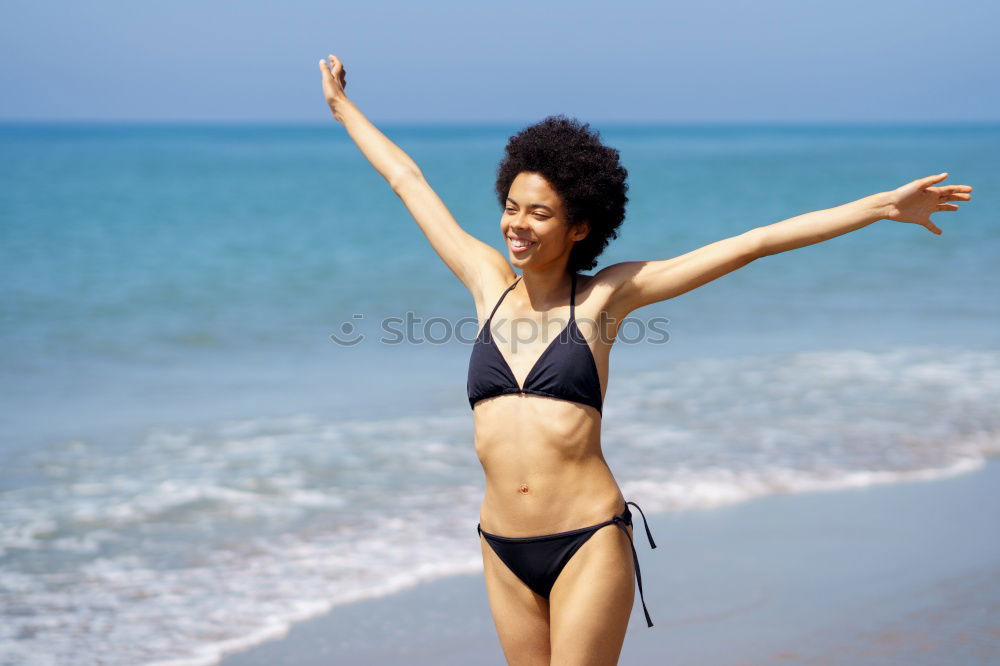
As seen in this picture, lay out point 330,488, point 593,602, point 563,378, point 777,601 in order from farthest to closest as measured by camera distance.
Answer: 1. point 330,488
2. point 777,601
3. point 563,378
4. point 593,602

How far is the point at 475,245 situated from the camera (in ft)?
13.2

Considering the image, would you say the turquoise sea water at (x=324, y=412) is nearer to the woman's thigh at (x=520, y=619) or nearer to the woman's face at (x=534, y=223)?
the woman's thigh at (x=520, y=619)

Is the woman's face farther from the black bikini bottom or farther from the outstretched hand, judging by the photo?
the outstretched hand

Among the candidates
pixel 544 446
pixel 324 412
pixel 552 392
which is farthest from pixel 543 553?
pixel 324 412

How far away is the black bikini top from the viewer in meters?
3.56

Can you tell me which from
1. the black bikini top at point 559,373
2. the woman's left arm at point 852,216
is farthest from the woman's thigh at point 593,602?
the woman's left arm at point 852,216

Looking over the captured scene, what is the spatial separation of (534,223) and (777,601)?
3448 millimetres

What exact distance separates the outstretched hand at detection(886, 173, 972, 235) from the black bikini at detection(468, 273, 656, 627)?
108 centimetres

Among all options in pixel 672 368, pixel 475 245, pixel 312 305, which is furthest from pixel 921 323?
pixel 475 245

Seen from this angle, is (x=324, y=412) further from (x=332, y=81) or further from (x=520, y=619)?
(x=520, y=619)

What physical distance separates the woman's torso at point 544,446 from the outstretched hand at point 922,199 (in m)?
0.97

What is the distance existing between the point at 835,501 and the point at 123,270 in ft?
49.3

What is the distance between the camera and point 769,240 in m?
3.56

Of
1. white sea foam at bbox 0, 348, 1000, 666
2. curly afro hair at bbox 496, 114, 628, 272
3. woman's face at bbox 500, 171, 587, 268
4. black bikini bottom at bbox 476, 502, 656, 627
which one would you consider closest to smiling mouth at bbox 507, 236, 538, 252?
woman's face at bbox 500, 171, 587, 268
